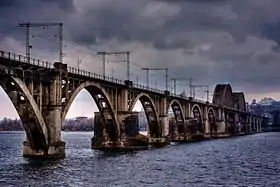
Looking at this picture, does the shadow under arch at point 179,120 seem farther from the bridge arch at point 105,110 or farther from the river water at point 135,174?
the river water at point 135,174

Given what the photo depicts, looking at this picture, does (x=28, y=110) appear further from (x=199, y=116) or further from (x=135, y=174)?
(x=199, y=116)

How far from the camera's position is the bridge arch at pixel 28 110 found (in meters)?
65.1

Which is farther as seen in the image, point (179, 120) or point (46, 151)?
point (179, 120)

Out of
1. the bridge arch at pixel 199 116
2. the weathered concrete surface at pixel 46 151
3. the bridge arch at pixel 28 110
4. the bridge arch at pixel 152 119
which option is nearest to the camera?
the bridge arch at pixel 28 110

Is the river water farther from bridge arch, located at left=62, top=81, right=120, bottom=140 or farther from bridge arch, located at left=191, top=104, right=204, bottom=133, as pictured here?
bridge arch, located at left=191, top=104, right=204, bottom=133

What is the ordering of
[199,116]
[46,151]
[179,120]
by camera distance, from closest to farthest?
[46,151] → [179,120] → [199,116]

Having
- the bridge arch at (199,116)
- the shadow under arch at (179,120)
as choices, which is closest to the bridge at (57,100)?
the shadow under arch at (179,120)

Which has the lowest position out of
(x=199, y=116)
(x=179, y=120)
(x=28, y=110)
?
(x=28, y=110)

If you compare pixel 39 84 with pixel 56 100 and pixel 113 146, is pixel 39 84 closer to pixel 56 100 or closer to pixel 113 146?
pixel 56 100

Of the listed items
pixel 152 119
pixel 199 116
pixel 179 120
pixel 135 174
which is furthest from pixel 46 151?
pixel 199 116

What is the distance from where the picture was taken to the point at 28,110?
67.9 metres

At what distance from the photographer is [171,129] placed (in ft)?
545

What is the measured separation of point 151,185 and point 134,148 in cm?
5789

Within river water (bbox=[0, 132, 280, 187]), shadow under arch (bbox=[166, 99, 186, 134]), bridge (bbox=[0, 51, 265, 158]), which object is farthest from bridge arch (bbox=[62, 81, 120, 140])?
shadow under arch (bbox=[166, 99, 186, 134])
